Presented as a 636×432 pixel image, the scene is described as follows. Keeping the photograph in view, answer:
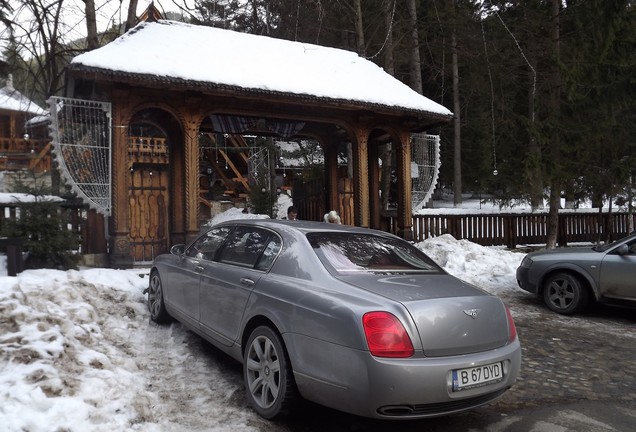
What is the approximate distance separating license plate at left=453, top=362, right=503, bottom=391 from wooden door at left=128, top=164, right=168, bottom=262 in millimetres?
8755

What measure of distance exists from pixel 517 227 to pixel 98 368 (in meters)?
14.7

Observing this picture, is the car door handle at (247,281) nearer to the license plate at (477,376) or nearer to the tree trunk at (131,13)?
the license plate at (477,376)

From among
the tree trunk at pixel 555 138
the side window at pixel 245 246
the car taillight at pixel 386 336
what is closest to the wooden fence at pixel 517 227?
the tree trunk at pixel 555 138

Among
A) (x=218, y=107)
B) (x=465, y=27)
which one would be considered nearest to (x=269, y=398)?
(x=218, y=107)

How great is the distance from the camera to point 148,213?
34.5 feet

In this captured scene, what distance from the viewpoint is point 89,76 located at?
8.68 meters

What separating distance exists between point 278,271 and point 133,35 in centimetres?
926

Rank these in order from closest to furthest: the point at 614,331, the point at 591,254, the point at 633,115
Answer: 1. the point at 614,331
2. the point at 591,254
3. the point at 633,115

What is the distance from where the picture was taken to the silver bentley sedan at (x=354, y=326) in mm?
2924

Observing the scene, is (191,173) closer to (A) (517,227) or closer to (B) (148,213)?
(B) (148,213)

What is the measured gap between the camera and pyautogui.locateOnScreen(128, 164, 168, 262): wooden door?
1038 cm

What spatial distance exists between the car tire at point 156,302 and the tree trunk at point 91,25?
13.3 metres

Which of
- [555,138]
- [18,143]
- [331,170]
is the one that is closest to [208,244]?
[331,170]

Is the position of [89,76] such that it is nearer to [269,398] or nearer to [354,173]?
[354,173]
